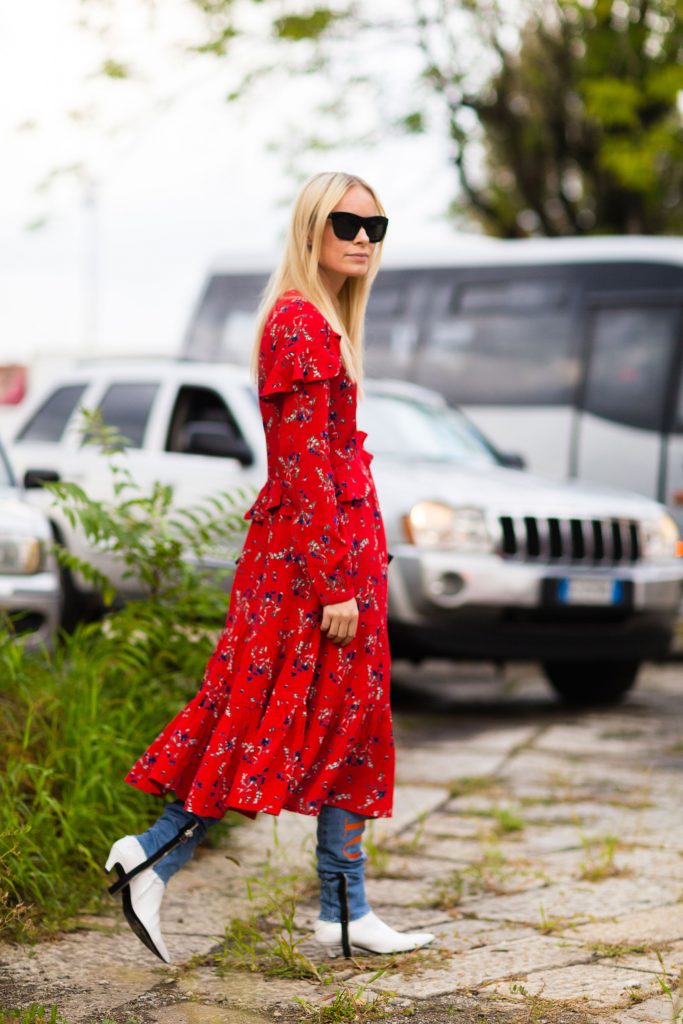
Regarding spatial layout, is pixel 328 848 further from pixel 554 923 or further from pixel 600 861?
pixel 600 861

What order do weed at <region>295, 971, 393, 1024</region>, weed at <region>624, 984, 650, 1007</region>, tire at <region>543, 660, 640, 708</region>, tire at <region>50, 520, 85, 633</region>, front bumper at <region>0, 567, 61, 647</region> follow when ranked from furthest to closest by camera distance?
tire at <region>543, 660, 640, 708</region>
tire at <region>50, 520, 85, 633</region>
front bumper at <region>0, 567, 61, 647</region>
weed at <region>624, 984, 650, 1007</region>
weed at <region>295, 971, 393, 1024</region>

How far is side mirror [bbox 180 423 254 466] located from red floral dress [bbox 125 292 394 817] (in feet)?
14.3

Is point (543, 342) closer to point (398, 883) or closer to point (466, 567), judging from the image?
point (466, 567)

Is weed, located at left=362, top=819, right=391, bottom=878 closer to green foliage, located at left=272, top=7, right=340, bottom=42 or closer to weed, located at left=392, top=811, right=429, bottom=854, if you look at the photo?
weed, located at left=392, top=811, right=429, bottom=854

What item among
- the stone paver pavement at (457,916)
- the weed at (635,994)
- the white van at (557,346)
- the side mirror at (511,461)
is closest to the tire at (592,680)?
the side mirror at (511,461)

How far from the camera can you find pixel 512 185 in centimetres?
2198

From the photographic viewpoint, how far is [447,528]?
784 centimetres

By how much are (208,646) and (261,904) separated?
1.11 meters

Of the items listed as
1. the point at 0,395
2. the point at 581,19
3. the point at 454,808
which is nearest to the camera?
the point at 454,808

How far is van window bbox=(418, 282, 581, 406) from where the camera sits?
45.0 feet

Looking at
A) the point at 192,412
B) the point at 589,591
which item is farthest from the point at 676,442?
the point at 192,412

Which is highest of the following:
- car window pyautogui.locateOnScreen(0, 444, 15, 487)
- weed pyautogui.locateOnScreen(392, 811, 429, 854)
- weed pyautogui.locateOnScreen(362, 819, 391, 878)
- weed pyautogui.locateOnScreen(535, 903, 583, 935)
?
car window pyautogui.locateOnScreen(0, 444, 15, 487)

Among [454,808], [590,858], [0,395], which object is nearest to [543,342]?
[454,808]

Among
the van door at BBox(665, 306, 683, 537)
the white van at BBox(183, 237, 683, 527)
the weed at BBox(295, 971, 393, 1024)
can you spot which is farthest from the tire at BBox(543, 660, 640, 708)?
the weed at BBox(295, 971, 393, 1024)
